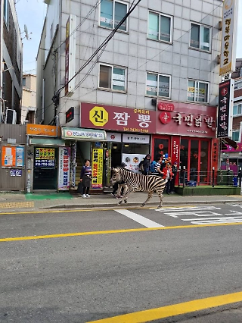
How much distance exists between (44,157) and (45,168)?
50cm

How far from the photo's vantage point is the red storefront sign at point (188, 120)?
48.5 feet

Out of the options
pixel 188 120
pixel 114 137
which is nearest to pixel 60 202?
pixel 114 137

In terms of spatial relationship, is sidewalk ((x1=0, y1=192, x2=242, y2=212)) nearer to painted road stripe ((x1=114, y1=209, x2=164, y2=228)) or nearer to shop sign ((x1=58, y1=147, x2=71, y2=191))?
shop sign ((x1=58, y1=147, x2=71, y2=191))

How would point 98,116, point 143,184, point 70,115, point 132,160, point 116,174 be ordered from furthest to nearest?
point 132,160 → point 98,116 → point 70,115 → point 116,174 → point 143,184

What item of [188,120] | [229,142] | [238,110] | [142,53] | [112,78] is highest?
[238,110]

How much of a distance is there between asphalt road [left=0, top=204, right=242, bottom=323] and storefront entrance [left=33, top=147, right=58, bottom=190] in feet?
15.8

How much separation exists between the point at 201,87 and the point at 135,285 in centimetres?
1434

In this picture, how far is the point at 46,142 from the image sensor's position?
40.0 ft

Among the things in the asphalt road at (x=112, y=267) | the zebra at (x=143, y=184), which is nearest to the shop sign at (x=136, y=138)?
the zebra at (x=143, y=184)

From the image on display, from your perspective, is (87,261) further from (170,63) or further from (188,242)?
(170,63)

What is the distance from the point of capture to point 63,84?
12.8 m

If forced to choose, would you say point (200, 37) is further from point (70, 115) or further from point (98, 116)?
point (70, 115)

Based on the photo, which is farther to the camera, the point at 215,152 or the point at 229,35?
the point at 215,152

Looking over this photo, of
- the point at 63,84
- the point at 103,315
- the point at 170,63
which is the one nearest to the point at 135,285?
the point at 103,315
